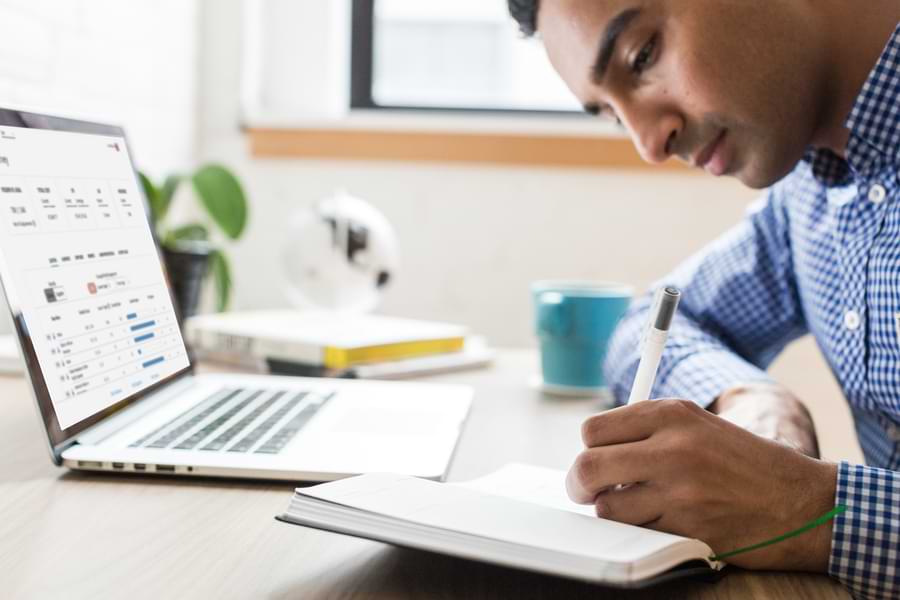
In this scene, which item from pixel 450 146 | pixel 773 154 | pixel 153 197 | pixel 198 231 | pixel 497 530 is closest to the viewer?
pixel 497 530

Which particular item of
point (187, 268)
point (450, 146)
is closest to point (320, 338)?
point (187, 268)

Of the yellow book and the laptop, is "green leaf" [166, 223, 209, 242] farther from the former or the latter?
the laptop

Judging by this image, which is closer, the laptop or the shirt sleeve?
the laptop

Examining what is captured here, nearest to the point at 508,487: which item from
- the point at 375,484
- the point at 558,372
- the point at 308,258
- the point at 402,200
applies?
the point at 375,484

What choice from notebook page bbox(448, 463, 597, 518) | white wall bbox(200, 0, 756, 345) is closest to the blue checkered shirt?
notebook page bbox(448, 463, 597, 518)

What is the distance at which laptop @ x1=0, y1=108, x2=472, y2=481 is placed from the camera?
0.61 meters

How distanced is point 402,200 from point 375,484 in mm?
1307

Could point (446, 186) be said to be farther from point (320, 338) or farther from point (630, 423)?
point (630, 423)

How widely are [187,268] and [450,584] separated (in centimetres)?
85

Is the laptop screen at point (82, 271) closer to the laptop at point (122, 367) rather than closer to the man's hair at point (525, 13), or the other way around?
the laptop at point (122, 367)

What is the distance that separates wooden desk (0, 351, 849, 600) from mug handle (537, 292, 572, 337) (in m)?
0.52

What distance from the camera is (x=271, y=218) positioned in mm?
1797

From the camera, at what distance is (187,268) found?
120 centimetres

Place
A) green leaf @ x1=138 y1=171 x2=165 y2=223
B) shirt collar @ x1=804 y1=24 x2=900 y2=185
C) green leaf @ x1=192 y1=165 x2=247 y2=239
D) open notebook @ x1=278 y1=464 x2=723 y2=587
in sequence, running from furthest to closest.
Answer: green leaf @ x1=192 y1=165 x2=247 y2=239, green leaf @ x1=138 y1=171 x2=165 y2=223, shirt collar @ x1=804 y1=24 x2=900 y2=185, open notebook @ x1=278 y1=464 x2=723 y2=587
